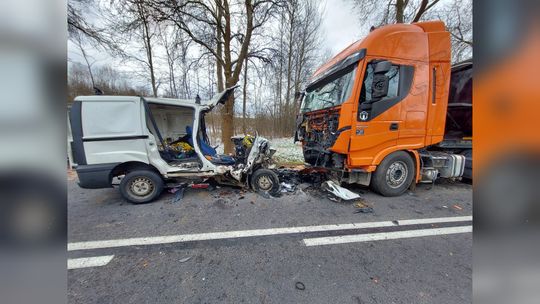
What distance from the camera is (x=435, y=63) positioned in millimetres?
3887

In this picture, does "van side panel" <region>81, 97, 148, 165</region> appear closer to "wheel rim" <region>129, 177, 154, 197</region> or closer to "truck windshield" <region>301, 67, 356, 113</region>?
"wheel rim" <region>129, 177, 154, 197</region>

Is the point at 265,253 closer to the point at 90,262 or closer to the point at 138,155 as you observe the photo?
the point at 90,262

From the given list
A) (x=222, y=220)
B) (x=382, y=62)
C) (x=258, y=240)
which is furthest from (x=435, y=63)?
(x=222, y=220)

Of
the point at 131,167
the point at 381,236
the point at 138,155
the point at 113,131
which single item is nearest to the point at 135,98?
the point at 113,131

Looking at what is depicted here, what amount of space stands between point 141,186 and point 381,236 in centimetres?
420

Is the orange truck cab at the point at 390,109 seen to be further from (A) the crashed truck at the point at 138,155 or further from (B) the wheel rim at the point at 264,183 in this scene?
(A) the crashed truck at the point at 138,155

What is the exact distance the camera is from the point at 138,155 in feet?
12.3

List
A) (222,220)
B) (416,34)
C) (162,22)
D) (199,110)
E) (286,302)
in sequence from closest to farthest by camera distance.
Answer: (286,302) < (222,220) < (416,34) < (199,110) < (162,22)

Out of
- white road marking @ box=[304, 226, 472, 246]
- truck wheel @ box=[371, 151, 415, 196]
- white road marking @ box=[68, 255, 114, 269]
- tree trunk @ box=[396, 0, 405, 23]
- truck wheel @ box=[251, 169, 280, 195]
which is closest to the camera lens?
white road marking @ box=[68, 255, 114, 269]

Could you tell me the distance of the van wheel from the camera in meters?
3.78

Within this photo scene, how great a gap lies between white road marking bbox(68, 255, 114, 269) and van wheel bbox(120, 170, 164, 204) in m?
1.55

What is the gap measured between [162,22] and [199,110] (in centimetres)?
537

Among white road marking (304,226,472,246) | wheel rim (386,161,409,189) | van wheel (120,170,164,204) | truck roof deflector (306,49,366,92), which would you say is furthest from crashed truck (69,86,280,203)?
wheel rim (386,161,409,189)
